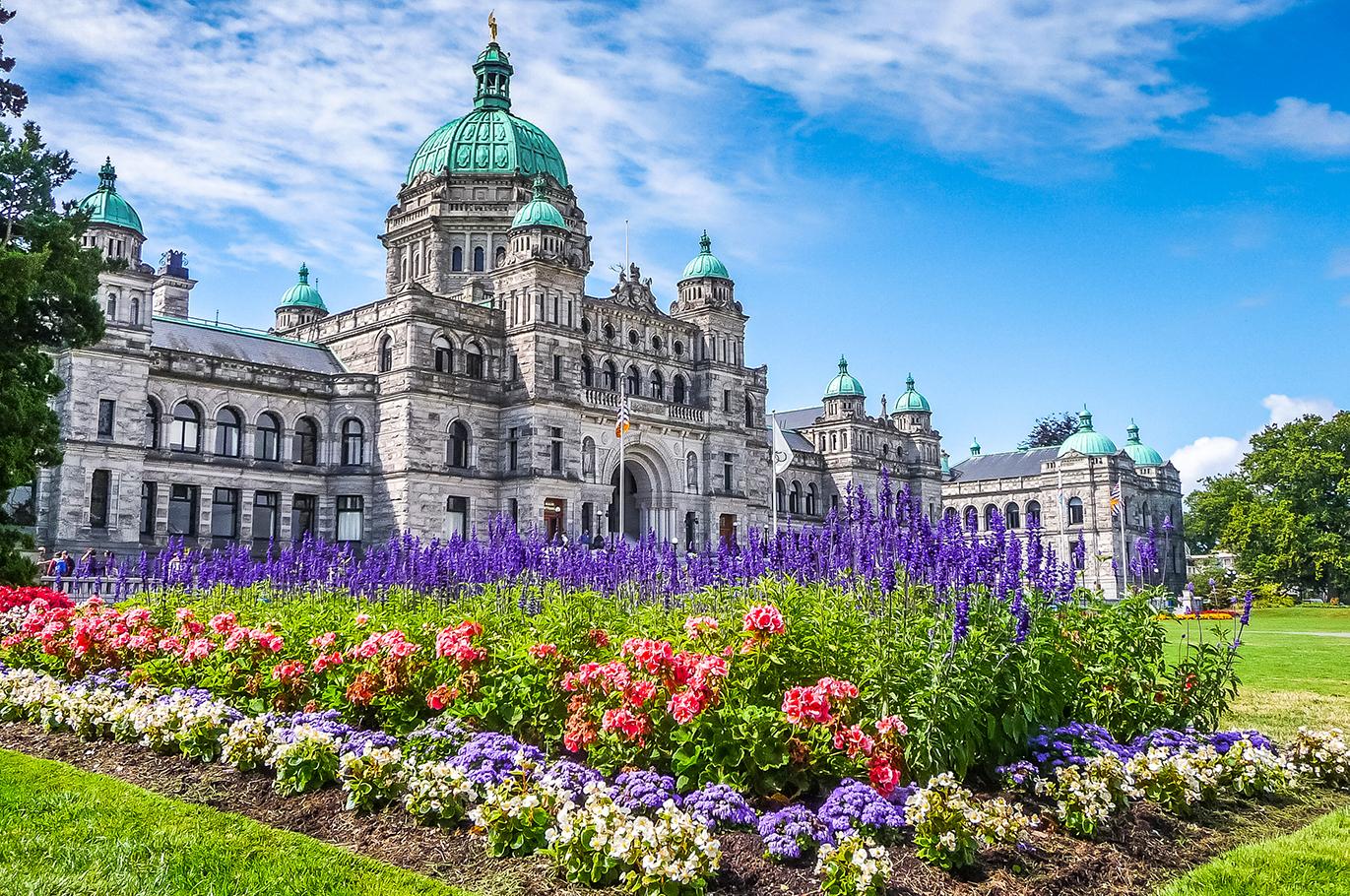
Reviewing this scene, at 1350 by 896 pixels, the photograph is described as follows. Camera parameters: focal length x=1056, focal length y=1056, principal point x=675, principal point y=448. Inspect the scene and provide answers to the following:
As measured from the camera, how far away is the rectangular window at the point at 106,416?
34.8 meters

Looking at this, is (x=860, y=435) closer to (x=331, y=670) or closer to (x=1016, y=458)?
(x=1016, y=458)

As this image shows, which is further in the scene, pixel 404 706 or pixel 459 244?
pixel 459 244

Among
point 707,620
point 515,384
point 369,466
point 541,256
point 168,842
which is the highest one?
point 541,256

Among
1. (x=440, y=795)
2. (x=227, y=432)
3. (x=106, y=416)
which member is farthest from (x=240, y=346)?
(x=440, y=795)

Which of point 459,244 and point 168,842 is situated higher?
point 459,244

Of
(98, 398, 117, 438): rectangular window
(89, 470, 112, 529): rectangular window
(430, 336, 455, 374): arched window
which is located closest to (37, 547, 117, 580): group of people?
(89, 470, 112, 529): rectangular window

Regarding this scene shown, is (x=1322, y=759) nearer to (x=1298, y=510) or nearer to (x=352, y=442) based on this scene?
(x=352, y=442)

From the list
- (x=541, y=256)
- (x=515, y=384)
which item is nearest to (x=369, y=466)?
(x=515, y=384)

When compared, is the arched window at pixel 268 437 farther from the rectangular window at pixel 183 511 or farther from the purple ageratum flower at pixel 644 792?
the purple ageratum flower at pixel 644 792

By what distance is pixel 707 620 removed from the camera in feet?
29.8

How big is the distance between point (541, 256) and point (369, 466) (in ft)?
36.0

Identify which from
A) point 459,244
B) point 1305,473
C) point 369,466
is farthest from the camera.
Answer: point 1305,473

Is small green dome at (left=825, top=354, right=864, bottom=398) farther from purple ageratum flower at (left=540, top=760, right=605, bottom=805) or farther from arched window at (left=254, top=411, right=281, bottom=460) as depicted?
purple ageratum flower at (left=540, top=760, right=605, bottom=805)

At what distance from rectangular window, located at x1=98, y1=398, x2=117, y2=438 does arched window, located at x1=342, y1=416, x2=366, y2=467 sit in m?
9.14
